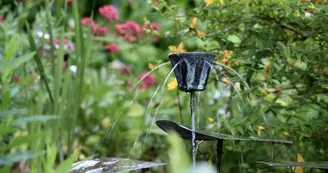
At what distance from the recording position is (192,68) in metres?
1.75

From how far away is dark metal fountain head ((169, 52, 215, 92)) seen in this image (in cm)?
174

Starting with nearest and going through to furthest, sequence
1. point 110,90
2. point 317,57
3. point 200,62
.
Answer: point 200,62, point 317,57, point 110,90

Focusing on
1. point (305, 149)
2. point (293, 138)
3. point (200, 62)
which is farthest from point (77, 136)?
point (200, 62)

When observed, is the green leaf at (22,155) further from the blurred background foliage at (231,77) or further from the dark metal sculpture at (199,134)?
the dark metal sculpture at (199,134)

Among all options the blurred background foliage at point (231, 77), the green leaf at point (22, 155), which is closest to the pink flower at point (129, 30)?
the blurred background foliage at point (231, 77)

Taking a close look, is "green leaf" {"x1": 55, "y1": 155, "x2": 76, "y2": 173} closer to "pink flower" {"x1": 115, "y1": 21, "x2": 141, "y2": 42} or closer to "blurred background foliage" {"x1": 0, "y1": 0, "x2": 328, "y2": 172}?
"blurred background foliage" {"x1": 0, "y1": 0, "x2": 328, "y2": 172}

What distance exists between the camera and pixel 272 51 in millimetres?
2158

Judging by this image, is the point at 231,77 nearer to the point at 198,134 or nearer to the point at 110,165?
the point at 198,134

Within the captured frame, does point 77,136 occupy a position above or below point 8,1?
below

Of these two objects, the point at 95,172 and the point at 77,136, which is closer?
the point at 95,172

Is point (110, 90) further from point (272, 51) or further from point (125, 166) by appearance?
point (125, 166)

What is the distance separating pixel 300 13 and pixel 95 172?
32.5 inches

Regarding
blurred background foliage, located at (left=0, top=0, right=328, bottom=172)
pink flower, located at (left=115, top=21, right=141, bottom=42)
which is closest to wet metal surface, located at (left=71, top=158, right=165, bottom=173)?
blurred background foliage, located at (left=0, top=0, right=328, bottom=172)

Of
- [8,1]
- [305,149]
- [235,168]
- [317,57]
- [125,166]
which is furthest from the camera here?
[8,1]
